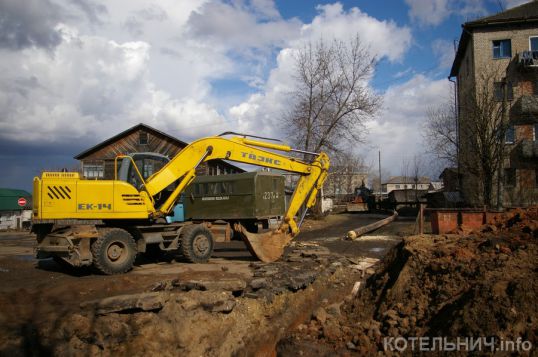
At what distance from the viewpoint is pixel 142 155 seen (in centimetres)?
1124

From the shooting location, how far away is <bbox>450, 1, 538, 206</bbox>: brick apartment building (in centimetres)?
2661

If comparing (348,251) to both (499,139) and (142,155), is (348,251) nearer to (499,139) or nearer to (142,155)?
(142,155)

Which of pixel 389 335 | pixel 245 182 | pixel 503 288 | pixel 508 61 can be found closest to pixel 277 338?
pixel 389 335

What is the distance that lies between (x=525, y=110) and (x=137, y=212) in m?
25.6

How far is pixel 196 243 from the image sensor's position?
11.7 metres

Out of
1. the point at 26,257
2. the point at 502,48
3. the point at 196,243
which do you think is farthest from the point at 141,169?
the point at 502,48

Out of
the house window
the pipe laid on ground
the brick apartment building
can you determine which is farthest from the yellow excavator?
the house window

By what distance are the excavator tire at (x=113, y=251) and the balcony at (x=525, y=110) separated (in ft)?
85.3

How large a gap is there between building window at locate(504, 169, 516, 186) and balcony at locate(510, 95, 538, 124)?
10.4ft

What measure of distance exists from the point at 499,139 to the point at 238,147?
17.8 meters

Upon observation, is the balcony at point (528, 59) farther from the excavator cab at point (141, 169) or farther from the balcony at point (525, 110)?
the excavator cab at point (141, 169)

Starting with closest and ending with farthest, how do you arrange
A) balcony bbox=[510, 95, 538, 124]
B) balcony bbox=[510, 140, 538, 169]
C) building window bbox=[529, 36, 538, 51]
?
balcony bbox=[510, 140, 538, 169] → balcony bbox=[510, 95, 538, 124] → building window bbox=[529, 36, 538, 51]

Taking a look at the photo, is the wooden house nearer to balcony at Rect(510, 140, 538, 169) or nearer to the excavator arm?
balcony at Rect(510, 140, 538, 169)

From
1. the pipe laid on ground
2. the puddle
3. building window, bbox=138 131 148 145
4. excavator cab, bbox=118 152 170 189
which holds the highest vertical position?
building window, bbox=138 131 148 145
